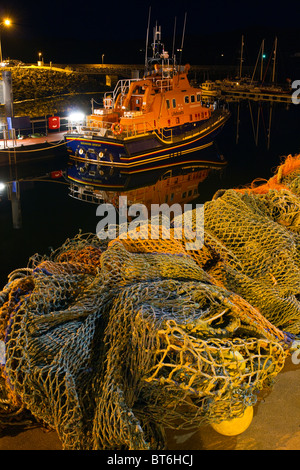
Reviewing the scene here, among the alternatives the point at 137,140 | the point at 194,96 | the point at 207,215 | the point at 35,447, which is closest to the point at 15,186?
the point at 137,140

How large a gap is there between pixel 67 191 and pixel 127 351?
14481 millimetres

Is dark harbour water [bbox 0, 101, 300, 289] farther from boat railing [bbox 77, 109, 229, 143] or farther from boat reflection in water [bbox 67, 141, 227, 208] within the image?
boat railing [bbox 77, 109, 229, 143]

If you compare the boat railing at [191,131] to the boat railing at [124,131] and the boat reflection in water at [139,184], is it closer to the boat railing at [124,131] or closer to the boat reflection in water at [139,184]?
the boat railing at [124,131]

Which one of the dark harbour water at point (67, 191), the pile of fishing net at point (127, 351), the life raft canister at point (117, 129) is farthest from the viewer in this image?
the life raft canister at point (117, 129)

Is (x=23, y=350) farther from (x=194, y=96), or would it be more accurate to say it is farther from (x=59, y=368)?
(x=194, y=96)

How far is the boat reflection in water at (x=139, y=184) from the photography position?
1638 centimetres

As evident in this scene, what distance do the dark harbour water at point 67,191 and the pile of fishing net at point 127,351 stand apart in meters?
5.82

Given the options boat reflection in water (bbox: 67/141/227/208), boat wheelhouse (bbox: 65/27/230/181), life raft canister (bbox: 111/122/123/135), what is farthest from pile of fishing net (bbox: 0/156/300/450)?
life raft canister (bbox: 111/122/123/135)

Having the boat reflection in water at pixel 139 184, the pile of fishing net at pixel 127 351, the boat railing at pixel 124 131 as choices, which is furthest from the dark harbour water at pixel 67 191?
the pile of fishing net at pixel 127 351

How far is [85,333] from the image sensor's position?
2.63 meters

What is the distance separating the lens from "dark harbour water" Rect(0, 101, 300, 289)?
10.8 metres

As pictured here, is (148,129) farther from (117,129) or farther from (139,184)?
(139,184)

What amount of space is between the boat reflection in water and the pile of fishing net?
41.7ft
